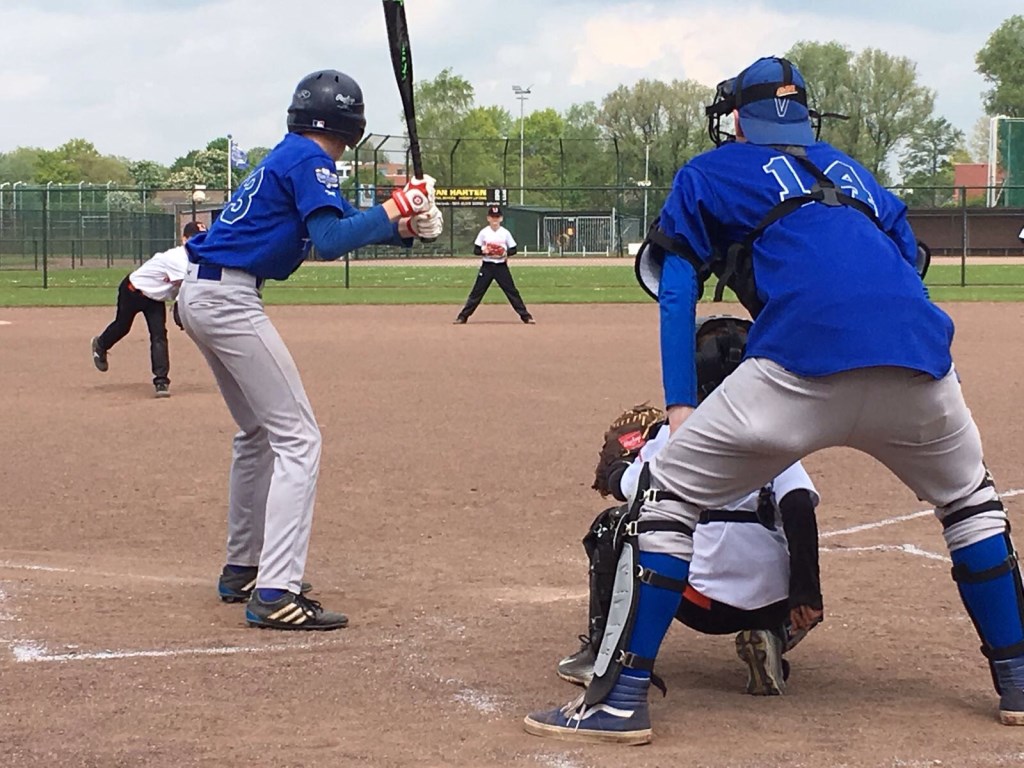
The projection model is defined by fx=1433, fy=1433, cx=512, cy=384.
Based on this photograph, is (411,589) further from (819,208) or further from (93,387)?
(93,387)

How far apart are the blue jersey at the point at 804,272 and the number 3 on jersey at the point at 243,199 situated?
6.71 ft

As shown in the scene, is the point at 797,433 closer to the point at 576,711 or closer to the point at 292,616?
the point at 576,711

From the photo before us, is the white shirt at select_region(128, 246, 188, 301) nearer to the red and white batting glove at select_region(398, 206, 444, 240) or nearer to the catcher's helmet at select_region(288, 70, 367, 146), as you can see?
the catcher's helmet at select_region(288, 70, 367, 146)

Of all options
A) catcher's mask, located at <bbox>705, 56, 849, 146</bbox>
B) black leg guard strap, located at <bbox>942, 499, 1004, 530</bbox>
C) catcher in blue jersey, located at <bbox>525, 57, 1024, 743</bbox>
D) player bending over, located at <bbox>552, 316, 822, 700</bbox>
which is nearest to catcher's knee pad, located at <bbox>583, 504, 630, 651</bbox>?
player bending over, located at <bbox>552, 316, 822, 700</bbox>

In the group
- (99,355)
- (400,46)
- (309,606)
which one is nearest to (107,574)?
(309,606)

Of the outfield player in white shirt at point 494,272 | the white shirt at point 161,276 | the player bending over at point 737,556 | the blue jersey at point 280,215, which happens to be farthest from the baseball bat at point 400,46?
the outfield player in white shirt at point 494,272

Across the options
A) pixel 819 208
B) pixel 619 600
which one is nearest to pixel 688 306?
pixel 819 208

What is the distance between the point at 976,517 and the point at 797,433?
67cm

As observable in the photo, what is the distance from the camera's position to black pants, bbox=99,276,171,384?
12.7 meters

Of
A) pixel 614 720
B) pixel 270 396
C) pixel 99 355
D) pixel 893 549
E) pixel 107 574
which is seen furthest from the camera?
pixel 99 355

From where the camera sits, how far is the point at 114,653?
4988 millimetres

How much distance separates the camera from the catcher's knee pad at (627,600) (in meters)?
3.97

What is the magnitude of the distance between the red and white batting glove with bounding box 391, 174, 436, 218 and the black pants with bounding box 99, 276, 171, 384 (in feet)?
25.7

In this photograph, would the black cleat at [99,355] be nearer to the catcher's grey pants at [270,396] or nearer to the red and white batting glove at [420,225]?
the catcher's grey pants at [270,396]
